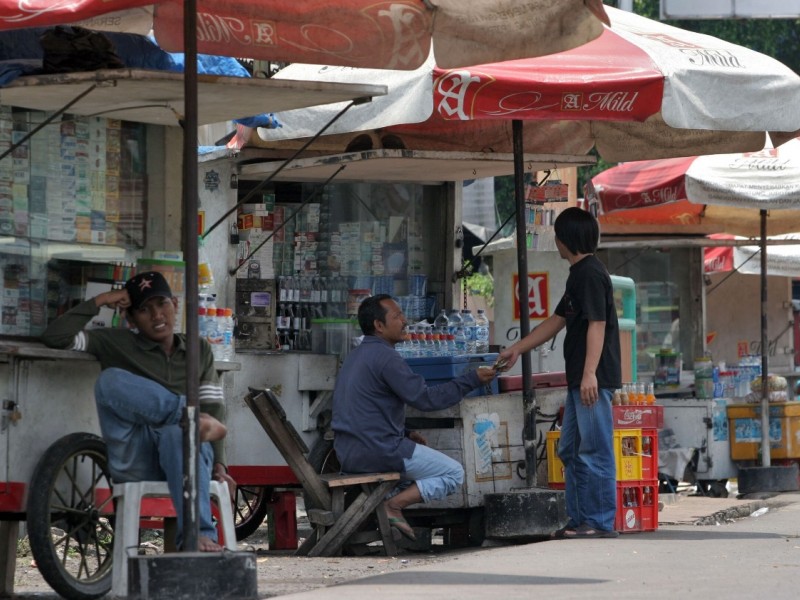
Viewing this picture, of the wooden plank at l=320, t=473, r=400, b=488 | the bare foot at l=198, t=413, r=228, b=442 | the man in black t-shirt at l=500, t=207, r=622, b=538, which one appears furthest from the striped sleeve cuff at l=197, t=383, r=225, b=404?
the man in black t-shirt at l=500, t=207, r=622, b=538

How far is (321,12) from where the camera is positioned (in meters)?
6.53

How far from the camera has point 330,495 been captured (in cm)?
846

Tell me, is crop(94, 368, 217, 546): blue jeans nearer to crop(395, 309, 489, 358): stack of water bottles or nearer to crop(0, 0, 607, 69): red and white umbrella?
crop(0, 0, 607, 69): red and white umbrella

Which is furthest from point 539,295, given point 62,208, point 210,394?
point 210,394

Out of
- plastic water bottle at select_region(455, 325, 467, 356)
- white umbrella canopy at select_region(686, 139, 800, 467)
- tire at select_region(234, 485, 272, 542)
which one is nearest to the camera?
plastic water bottle at select_region(455, 325, 467, 356)

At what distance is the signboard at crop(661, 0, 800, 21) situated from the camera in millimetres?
13578

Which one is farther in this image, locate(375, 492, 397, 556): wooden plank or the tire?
the tire

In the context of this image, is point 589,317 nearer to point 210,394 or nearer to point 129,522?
point 210,394

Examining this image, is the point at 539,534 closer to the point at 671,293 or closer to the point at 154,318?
the point at 154,318

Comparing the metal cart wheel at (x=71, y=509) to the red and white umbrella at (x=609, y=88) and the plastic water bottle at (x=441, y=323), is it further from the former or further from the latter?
the plastic water bottle at (x=441, y=323)

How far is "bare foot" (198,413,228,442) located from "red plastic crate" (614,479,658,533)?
10.3ft

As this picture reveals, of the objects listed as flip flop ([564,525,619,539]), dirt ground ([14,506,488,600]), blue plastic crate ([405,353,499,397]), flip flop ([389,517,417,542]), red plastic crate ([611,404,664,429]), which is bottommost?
dirt ground ([14,506,488,600])

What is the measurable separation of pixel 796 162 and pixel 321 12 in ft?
20.9

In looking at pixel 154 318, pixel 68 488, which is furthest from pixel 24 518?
pixel 154 318
